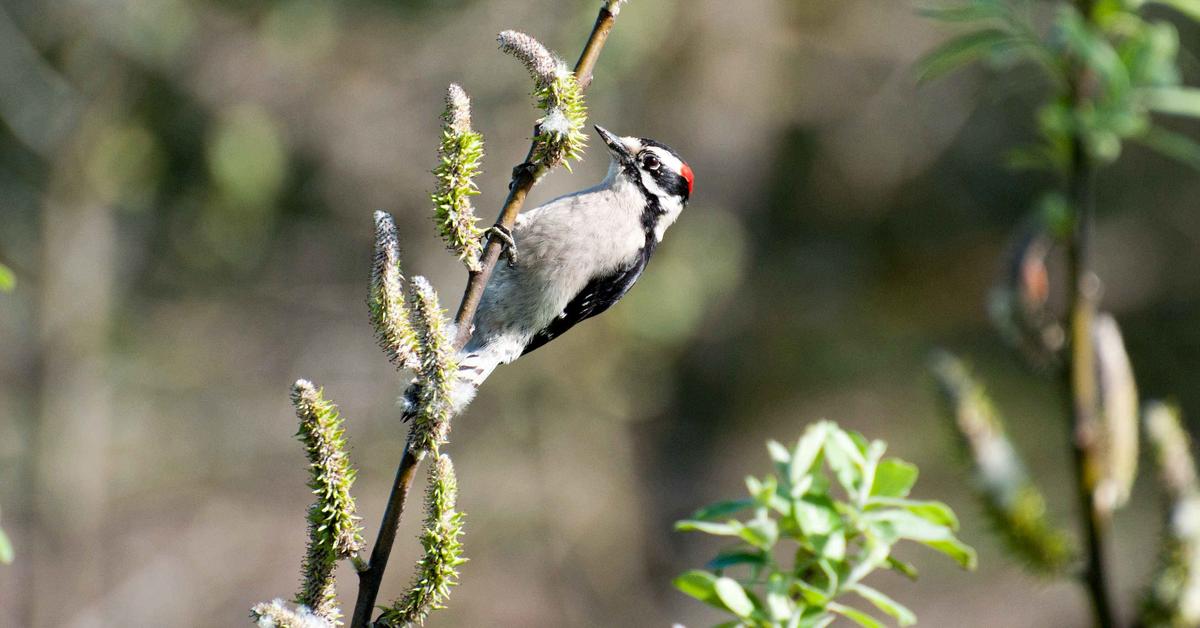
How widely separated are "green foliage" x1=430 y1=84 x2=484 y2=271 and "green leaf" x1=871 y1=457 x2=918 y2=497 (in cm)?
60

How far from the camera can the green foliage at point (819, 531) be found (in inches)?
53.9

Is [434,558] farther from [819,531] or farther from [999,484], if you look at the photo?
[999,484]

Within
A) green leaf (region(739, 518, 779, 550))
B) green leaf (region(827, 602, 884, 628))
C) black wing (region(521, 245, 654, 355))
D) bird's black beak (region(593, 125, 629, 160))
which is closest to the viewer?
green leaf (region(827, 602, 884, 628))

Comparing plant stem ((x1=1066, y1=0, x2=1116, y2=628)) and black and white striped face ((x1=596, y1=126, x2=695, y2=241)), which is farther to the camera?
black and white striped face ((x1=596, y1=126, x2=695, y2=241))

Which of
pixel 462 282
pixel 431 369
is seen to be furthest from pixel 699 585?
pixel 462 282

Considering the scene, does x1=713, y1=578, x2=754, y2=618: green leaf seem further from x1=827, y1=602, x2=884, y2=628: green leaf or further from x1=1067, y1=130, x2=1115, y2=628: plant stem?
x1=1067, y1=130, x2=1115, y2=628: plant stem

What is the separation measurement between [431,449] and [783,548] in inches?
301

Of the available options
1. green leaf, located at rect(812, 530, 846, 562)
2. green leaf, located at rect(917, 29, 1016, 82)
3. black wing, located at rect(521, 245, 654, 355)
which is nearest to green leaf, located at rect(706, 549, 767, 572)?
green leaf, located at rect(812, 530, 846, 562)

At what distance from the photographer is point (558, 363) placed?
8.70 metres

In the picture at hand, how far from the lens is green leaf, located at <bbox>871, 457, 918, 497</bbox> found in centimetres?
147

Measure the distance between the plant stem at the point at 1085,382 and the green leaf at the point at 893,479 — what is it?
24.0 inches

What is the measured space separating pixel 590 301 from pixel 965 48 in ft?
4.15

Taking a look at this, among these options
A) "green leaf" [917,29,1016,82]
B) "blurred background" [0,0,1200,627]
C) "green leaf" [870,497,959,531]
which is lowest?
"green leaf" [870,497,959,531]

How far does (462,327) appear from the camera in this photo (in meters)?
1.39
